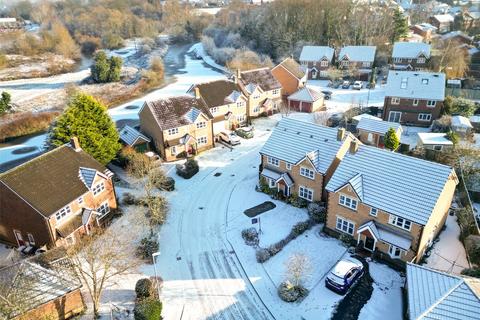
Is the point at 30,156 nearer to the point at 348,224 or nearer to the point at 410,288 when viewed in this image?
the point at 348,224

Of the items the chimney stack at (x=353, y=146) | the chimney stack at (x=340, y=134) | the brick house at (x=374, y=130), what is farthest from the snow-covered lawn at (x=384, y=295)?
the brick house at (x=374, y=130)

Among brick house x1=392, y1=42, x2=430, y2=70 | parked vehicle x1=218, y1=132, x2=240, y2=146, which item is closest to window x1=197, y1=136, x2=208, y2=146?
parked vehicle x1=218, y1=132, x2=240, y2=146

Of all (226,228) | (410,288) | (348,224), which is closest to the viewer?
(410,288)

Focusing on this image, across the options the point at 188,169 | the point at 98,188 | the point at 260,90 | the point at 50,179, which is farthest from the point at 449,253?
the point at 260,90

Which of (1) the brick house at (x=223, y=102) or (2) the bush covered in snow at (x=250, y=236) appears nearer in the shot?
(2) the bush covered in snow at (x=250, y=236)

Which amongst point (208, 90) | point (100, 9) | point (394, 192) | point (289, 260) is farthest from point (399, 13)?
point (100, 9)

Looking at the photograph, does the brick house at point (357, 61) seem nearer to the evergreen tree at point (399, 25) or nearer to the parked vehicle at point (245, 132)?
the evergreen tree at point (399, 25)
